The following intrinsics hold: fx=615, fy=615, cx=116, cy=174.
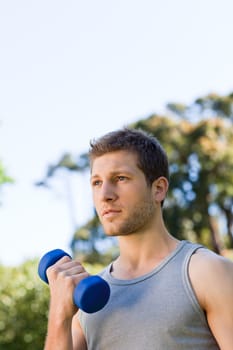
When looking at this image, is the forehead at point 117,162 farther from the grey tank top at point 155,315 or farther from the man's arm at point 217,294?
the man's arm at point 217,294

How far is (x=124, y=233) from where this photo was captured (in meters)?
2.01

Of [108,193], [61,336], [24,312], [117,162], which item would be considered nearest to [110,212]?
[108,193]

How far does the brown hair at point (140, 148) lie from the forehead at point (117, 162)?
15 millimetres

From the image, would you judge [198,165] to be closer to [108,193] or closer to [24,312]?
[24,312]

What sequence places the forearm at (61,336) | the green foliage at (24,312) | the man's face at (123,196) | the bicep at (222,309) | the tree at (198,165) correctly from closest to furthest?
the bicep at (222,309) < the forearm at (61,336) < the man's face at (123,196) < the green foliage at (24,312) < the tree at (198,165)

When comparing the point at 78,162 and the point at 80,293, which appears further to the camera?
the point at 78,162

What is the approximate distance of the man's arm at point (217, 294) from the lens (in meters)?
1.76

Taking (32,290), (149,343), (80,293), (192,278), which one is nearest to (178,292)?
(192,278)

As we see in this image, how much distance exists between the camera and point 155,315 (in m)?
1.85

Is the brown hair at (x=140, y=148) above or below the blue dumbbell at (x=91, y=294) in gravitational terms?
above

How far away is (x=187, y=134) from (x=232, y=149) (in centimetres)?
193

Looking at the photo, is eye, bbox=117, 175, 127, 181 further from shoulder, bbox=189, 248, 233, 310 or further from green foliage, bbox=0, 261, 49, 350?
green foliage, bbox=0, 261, 49, 350

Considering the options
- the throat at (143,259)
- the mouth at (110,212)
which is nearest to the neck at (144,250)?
the throat at (143,259)

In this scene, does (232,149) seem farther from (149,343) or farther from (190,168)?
(149,343)
